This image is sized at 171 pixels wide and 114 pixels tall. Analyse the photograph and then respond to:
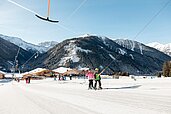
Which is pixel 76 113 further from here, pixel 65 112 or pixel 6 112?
pixel 6 112

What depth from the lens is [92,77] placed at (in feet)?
67.4

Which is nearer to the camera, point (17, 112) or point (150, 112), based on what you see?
point (150, 112)

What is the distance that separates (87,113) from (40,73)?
193ft

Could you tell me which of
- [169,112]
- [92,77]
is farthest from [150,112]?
[92,77]

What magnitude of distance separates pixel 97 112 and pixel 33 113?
1.77 meters

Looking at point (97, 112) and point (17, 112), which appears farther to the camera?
point (17, 112)

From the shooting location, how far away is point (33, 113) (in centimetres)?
696

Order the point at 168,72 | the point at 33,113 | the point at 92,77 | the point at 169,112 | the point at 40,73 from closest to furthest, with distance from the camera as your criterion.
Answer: the point at 169,112, the point at 33,113, the point at 92,77, the point at 40,73, the point at 168,72

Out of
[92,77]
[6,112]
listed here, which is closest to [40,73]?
[92,77]

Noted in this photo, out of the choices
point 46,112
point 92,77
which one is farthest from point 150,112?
point 92,77

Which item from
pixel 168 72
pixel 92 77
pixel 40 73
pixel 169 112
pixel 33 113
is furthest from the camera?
pixel 168 72

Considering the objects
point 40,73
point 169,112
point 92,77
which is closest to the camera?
point 169,112

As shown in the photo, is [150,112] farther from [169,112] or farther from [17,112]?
[17,112]

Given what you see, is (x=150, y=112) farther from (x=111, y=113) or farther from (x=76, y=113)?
(x=76, y=113)
